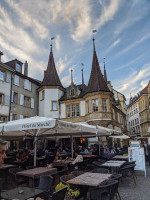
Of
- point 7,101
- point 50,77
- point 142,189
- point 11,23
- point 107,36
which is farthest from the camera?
point 50,77

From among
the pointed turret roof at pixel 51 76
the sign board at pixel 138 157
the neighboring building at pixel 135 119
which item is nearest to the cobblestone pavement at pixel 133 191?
the sign board at pixel 138 157

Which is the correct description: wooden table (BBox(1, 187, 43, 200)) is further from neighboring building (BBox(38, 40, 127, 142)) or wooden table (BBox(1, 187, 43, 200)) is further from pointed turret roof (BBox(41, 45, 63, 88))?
pointed turret roof (BBox(41, 45, 63, 88))

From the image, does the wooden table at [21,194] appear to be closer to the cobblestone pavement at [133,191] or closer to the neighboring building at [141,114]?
the cobblestone pavement at [133,191]

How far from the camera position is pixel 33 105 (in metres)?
→ 27.2

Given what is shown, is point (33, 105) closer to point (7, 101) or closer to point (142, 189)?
point (7, 101)

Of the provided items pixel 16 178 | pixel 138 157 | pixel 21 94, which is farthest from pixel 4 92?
pixel 138 157

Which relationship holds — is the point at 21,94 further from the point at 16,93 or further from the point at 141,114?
the point at 141,114

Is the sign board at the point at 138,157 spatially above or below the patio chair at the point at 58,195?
below

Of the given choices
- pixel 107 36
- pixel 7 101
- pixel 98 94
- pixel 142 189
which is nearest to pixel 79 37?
pixel 107 36

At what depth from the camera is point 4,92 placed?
72.2 ft

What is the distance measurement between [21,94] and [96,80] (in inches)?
441

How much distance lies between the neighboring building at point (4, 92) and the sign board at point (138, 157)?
54.8ft

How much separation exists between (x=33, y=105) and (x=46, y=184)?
23.4 meters

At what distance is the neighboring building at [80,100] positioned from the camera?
76.3 ft
